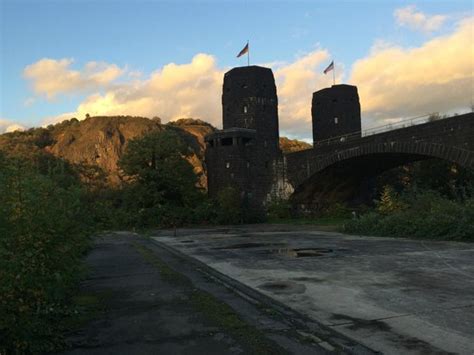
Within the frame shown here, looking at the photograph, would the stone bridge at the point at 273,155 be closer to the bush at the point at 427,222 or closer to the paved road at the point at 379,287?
the bush at the point at 427,222

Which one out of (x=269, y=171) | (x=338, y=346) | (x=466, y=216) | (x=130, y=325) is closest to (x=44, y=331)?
(x=130, y=325)

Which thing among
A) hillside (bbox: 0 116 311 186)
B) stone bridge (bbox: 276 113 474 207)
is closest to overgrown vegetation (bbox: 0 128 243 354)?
stone bridge (bbox: 276 113 474 207)

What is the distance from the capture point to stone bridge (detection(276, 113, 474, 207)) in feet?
102

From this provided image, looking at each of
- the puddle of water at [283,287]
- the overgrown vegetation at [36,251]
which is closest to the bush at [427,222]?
the puddle of water at [283,287]

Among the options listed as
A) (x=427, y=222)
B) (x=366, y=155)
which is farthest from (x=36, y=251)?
(x=366, y=155)

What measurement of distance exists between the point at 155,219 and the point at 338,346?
3538cm

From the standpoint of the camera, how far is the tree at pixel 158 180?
40.2 m

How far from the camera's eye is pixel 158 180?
4112 cm

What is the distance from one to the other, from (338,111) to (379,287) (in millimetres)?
46873

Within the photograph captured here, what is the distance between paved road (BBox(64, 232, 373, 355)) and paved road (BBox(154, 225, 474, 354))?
0.39 meters

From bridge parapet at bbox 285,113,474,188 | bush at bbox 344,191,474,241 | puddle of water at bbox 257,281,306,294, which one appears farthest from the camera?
bridge parapet at bbox 285,113,474,188

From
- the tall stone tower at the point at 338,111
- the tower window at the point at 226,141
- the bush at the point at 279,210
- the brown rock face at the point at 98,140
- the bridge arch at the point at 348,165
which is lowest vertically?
the bush at the point at 279,210

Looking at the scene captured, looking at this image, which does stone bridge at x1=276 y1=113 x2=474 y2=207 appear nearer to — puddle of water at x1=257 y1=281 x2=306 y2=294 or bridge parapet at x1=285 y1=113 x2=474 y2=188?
bridge parapet at x1=285 y1=113 x2=474 y2=188

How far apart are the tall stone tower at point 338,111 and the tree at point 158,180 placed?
1975cm
